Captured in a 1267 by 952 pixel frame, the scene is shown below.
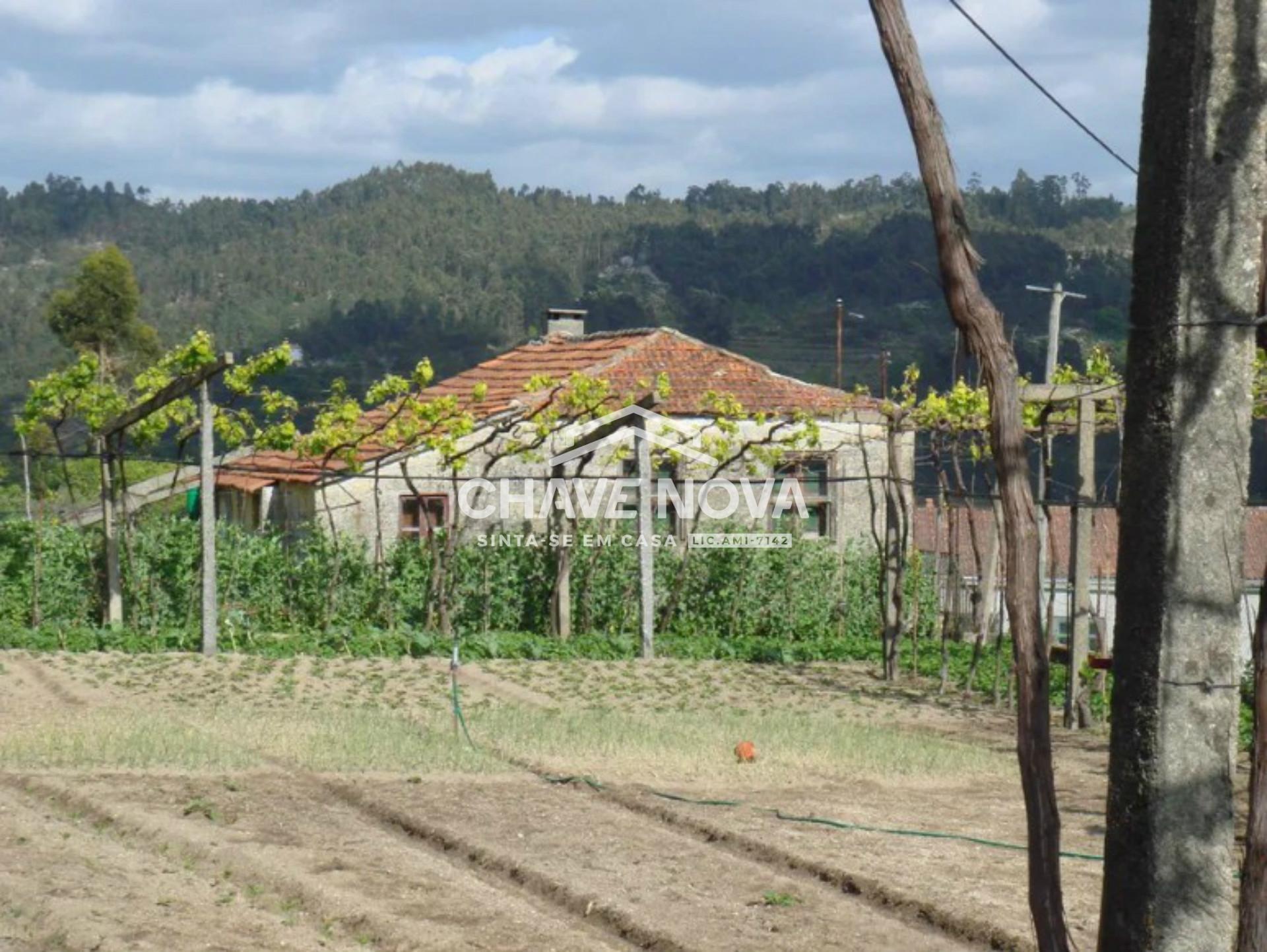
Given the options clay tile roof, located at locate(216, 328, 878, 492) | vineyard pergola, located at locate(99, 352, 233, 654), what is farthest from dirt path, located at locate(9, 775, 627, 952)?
clay tile roof, located at locate(216, 328, 878, 492)

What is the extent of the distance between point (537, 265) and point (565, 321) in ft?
125

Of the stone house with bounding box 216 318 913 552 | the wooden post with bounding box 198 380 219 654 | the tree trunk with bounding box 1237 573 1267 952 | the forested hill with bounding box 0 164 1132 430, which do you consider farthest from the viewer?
the forested hill with bounding box 0 164 1132 430

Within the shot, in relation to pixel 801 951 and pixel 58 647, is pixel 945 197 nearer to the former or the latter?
pixel 801 951

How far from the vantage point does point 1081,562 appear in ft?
46.3

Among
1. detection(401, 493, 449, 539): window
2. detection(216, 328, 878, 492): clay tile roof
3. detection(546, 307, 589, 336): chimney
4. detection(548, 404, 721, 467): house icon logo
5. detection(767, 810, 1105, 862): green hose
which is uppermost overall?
detection(546, 307, 589, 336): chimney

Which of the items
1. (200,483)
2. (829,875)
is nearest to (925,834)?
(829,875)

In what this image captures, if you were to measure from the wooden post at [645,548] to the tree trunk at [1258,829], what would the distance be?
47.5 ft

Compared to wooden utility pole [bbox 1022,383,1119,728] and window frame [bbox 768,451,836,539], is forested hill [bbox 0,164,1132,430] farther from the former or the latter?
wooden utility pole [bbox 1022,383,1119,728]

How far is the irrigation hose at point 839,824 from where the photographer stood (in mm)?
8961

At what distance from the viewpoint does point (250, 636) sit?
19.3 meters

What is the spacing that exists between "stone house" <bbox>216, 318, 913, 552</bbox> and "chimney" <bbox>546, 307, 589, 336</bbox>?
3.93 meters

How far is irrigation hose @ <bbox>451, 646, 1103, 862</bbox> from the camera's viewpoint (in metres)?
8.96

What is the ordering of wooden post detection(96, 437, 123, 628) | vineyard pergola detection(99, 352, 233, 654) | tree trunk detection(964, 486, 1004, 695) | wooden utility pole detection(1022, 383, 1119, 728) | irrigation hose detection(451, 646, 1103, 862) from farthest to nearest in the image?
1. wooden post detection(96, 437, 123, 628)
2. vineyard pergola detection(99, 352, 233, 654)
3. tree trunk detection(964, 486, 1004, 695)
4. wooden utility pole detection(1022, 383, 1119, 728)
5. irrigation hose detection(451, 646, 1103, 862)

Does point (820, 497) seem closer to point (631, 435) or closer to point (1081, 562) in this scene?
point (631, 435)
